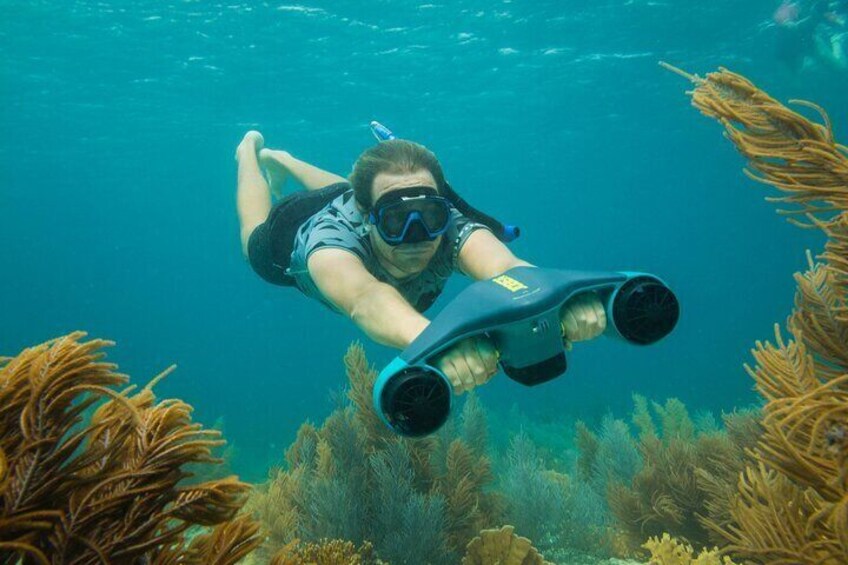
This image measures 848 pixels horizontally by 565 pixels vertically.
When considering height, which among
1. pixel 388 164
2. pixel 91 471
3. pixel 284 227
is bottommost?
pixel 284 227

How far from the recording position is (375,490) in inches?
218

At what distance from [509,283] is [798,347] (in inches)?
65.3

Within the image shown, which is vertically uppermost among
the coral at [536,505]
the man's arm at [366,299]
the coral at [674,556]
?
the man's arm at [366,299]

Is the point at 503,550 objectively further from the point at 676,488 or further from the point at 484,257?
the point at 676,488

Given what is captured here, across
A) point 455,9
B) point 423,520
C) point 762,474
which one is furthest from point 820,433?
point 455,9

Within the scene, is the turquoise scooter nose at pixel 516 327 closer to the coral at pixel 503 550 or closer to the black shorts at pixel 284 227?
the coral at pixel 503 550

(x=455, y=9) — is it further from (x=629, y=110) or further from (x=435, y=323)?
(x=435, y=323)

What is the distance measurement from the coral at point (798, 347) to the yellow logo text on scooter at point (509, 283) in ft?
4.18

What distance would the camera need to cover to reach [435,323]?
2309mm

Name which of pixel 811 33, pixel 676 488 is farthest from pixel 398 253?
pixel 811 33

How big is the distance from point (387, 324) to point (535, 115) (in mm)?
29899

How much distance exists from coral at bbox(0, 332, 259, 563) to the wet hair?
7.56ft

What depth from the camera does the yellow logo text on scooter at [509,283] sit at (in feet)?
7.80

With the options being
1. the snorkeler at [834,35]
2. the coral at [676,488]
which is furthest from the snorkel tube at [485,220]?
the snorkeler at [834,35]
